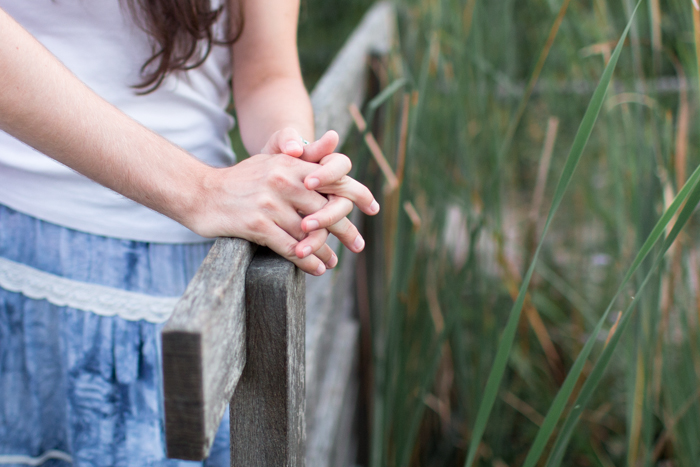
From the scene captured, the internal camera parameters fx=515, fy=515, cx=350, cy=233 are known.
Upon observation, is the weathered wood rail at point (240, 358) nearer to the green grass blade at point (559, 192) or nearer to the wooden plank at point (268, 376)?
the wooden plank at point (268, 376)

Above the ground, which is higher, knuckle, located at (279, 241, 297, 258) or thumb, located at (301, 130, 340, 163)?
thumb, located at (301, 130, 340, 163)

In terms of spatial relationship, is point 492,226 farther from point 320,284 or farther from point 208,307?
point 208,307

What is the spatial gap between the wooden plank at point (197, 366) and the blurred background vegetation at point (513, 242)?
20.4 inches

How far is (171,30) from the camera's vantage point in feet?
2.10

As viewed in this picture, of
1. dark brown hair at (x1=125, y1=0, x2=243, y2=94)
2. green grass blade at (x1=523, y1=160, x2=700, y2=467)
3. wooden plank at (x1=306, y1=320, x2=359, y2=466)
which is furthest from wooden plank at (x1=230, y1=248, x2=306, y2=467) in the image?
wooden plank at (x1=306, y1=320, x2=359, y2=466)

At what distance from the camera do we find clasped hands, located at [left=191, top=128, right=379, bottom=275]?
0.47 meters

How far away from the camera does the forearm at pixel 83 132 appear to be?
0.44m

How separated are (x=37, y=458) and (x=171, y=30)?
0.60 m

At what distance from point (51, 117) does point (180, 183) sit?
0.40 ft

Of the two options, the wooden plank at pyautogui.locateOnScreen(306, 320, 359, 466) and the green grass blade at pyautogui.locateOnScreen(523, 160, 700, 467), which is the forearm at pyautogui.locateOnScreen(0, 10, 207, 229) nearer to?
the green grass blade at pyautogui.locateOnScreen(523, 160, 700, 467)

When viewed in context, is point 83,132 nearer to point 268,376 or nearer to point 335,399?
point 268,376

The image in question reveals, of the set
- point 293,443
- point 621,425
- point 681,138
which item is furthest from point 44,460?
point 621,425

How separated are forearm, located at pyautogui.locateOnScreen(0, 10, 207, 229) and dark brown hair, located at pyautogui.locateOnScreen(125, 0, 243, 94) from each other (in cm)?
18

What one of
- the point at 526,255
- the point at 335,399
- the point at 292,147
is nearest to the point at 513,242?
the point at 526,255
